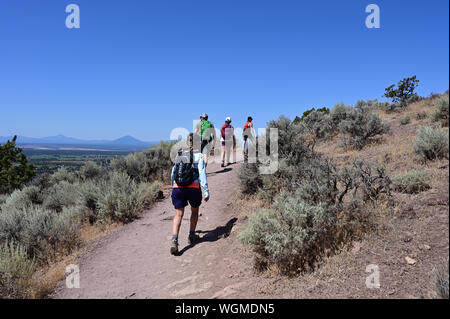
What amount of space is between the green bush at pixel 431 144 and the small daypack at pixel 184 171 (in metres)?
5.03

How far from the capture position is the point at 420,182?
4434 millimetres

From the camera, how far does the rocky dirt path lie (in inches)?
157

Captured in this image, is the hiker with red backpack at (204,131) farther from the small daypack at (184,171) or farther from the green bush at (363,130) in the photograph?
the green bush at (363,130)

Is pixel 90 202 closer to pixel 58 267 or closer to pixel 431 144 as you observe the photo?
pixel 58 267

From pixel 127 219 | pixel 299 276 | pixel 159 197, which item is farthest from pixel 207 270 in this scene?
pixel 159 197

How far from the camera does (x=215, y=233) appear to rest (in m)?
5.93

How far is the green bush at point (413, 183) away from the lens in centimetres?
439

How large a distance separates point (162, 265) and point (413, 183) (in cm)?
476

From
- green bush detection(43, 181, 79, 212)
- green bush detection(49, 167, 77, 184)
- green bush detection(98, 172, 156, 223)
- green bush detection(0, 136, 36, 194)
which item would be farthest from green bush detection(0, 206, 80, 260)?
green bush detection(0, 136, 36, 194)

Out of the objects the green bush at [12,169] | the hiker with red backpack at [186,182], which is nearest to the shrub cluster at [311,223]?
the hiker with red backpack at [186,182]

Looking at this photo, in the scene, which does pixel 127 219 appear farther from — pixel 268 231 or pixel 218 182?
pixel 268 231

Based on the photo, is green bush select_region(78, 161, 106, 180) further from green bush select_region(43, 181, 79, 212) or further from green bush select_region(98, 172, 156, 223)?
green bush select_region(98, 172, 156, 223)
